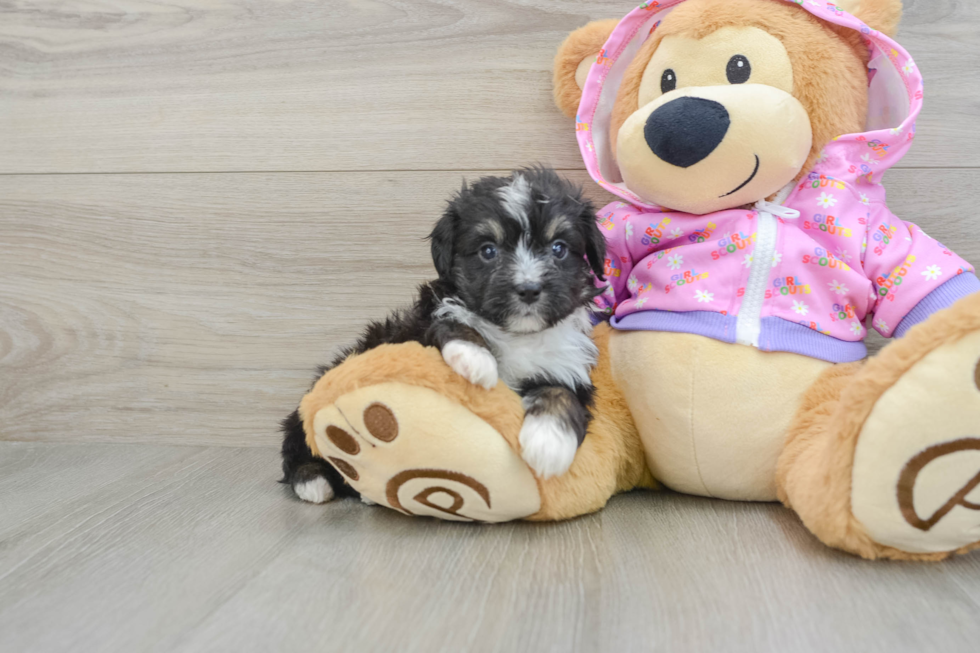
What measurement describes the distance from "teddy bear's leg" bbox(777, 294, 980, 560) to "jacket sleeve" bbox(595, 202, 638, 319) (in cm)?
62

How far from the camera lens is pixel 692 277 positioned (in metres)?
1.50

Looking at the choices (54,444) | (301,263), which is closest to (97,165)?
(301,263)

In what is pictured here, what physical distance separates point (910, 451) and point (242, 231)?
183 cm

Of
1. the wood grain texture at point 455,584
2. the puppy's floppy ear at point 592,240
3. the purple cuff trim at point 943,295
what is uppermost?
the puppy's floppy ear at point 592,240

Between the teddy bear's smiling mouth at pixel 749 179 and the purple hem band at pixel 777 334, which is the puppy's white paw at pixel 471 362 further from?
the teddy bear's smiling mouth at pixel 749 179

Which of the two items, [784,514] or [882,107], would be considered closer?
[784,514]

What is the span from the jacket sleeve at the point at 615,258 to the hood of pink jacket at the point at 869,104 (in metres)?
0.06

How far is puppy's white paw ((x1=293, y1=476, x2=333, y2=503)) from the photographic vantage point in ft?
5.35

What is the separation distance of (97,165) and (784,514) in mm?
2209

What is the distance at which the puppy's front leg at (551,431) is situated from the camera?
128 cm

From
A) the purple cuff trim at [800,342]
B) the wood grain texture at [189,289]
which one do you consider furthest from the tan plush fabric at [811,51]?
the wood grain texture at [189,289]

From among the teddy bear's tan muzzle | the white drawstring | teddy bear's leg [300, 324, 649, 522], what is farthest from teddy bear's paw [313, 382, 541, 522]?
the white drawstring

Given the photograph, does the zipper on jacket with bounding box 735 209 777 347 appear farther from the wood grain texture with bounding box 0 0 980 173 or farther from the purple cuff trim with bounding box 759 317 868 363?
the wood grain texture with bounding box 0 0 980 173

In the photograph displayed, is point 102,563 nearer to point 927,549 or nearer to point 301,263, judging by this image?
point 301,263
